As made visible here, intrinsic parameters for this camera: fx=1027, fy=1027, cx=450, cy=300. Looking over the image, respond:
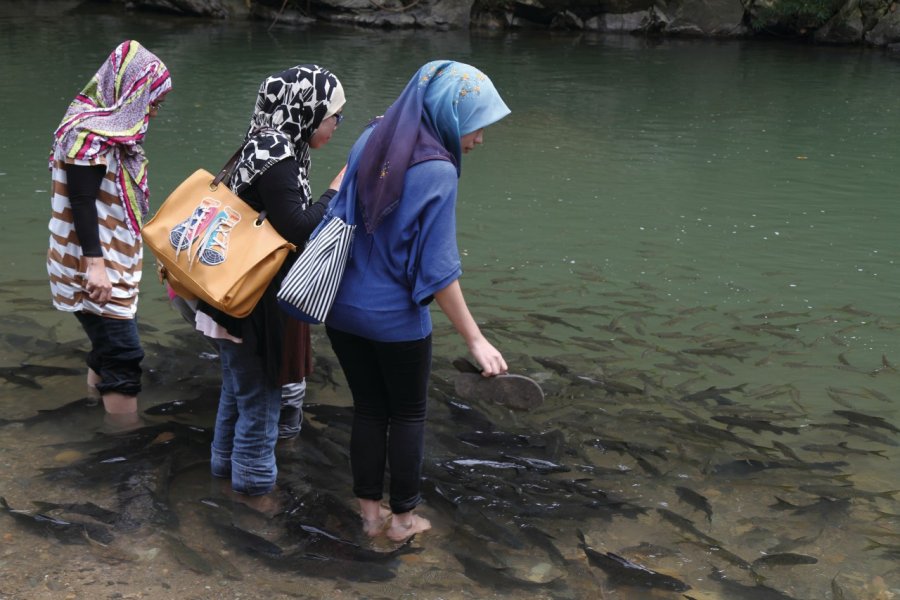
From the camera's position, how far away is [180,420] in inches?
198

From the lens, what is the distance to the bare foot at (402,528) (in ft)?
13.1

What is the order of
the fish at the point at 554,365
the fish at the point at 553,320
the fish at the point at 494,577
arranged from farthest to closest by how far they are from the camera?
the fish at the point at 553,320, the fish at the point at 554,365, the fish at the point at 494,577

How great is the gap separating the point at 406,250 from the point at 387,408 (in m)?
0.72

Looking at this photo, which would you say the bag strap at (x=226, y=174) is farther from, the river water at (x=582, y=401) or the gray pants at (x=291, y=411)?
the river water at (x=582, y=401)

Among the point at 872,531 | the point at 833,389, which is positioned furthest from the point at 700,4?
the point at 872,531

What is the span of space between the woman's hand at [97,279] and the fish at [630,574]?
2.24 meters

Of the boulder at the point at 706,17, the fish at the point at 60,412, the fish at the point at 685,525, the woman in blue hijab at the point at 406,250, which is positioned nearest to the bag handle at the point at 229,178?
the woman in blue hijab at the point at 406,250

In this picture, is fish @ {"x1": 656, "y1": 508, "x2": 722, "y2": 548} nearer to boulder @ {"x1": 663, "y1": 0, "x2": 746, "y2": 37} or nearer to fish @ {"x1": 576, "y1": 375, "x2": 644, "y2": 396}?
fish @ {"x1": 576, "y1": 375, "x2": 644, "y2": 396}

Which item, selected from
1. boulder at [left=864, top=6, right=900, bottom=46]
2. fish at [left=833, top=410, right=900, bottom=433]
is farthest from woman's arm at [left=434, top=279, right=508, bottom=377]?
boulder at [left=864, top=6, right=900, bottom=46]

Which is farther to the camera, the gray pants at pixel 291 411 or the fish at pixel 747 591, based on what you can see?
the gray pants at pixel 291 411

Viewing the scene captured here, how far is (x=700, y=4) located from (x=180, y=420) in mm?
22122

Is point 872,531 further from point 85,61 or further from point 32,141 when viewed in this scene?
point 85,61

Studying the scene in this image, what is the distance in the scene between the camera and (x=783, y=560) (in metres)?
4.21

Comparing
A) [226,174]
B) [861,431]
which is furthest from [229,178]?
[861,431]
